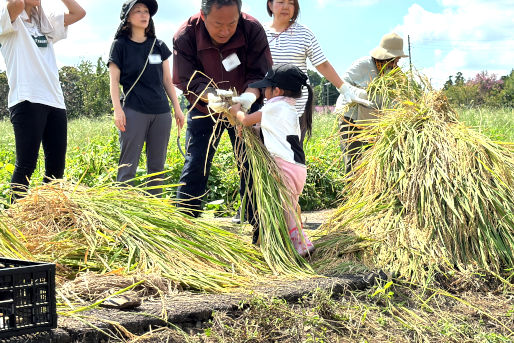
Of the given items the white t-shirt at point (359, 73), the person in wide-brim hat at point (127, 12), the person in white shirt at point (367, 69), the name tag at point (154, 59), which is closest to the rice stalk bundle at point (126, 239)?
the name tag at point (154, 59)

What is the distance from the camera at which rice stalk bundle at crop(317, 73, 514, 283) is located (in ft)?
13.5

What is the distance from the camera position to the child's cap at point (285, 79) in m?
4.16

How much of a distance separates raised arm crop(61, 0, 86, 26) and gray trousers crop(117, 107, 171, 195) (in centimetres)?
77

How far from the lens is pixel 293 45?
5.42 meters

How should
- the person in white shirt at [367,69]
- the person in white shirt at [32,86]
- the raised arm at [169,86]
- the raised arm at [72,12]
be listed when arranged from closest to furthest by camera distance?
the person in white shirt at [32,86]
the raised arm at [72,12]
the raised arm at [169,86]
the person in white shirt at [367,69]

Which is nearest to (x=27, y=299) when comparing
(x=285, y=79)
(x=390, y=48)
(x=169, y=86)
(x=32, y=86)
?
(x=285, y=79)

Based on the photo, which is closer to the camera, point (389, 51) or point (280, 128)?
point (280, 128)

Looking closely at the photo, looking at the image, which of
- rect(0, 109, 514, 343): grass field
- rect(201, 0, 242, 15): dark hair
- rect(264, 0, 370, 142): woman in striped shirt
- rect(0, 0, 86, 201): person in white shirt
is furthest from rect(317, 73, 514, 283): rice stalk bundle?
rect(0, 0, 86, 201): person in white shirt

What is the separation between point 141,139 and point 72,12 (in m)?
1.09

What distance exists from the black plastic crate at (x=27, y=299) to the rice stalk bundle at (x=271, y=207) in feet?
5.26

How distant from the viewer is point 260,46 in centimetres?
468

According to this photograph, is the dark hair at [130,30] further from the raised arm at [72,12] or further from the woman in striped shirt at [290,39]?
the woman in striped shirt at [290,39]

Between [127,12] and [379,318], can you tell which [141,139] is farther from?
[379,318]

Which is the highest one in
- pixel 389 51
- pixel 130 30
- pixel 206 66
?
pixel 130 30
